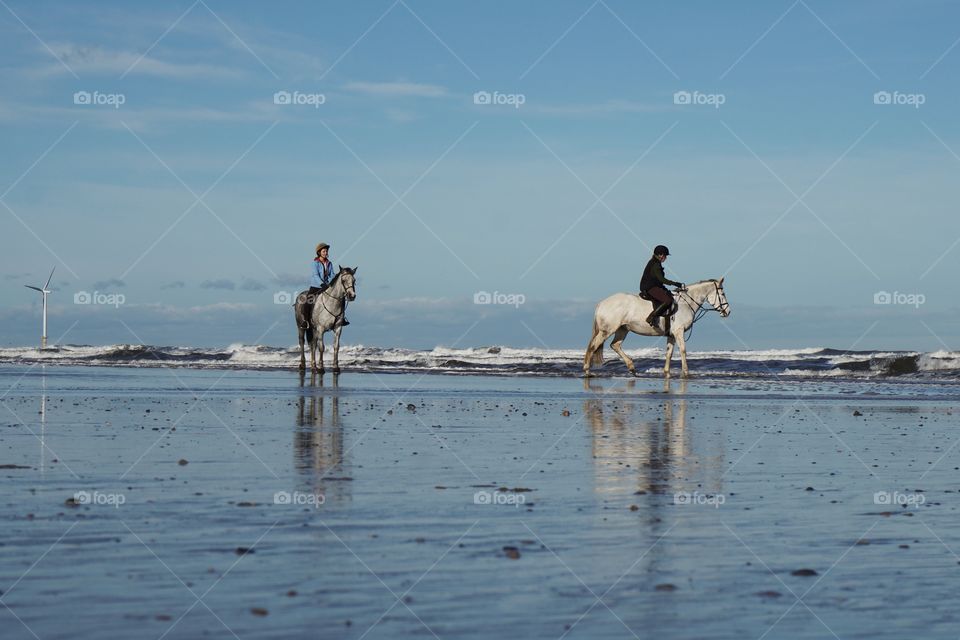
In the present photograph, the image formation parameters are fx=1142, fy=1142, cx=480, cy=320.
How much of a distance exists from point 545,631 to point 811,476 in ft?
18.0

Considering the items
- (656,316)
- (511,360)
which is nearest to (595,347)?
(656,316)

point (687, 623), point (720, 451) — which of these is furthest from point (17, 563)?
point (720, 451)

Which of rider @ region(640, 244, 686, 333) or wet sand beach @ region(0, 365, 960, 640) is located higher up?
rider @ region(640, 244, 686, 333)

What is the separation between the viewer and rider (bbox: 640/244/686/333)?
93.7ft

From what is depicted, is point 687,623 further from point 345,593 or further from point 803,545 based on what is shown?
point 803,545
